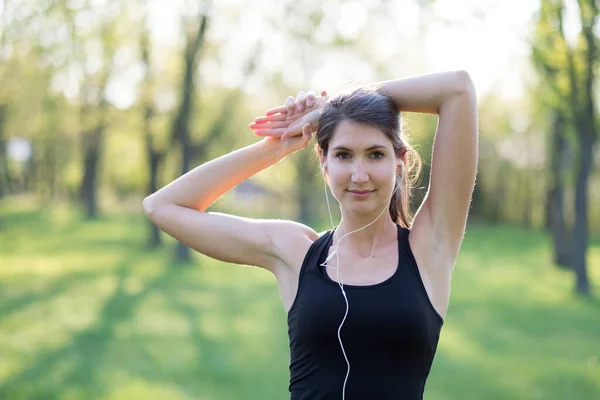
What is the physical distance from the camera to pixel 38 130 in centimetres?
3334

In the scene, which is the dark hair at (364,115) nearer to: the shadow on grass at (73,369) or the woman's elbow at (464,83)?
the woman's elbow at (464,83)

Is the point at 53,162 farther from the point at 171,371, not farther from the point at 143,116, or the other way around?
the point at 171,371

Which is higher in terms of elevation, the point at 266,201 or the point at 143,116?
the point at 143,116

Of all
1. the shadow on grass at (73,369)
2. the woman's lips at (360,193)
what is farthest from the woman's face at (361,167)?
the shadow on grass at (73,369)

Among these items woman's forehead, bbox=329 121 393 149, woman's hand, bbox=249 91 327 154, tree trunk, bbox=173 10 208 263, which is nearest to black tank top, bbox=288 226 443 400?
woman's forehead, bbox=329 121 393 149

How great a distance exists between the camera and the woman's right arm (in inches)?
95.3

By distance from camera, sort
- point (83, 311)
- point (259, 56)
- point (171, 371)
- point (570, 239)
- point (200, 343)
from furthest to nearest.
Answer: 1. point (259, 56)
2. point (570, 239)
3. point (83, 311)
4. point (200, 343)
5. point (171, 371)

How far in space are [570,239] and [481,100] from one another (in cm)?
1667

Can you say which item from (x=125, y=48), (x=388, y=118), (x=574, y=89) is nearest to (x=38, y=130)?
(x=125, y=48)

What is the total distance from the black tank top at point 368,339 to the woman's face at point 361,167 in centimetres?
24

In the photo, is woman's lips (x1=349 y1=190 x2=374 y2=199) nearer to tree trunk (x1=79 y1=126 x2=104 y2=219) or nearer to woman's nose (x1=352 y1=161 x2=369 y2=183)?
woman's nose (x1=352 y1=161 x2=369 y2=183)

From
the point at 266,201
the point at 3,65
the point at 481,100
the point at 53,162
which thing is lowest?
the point at 266,201

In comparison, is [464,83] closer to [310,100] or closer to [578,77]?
[310,100]

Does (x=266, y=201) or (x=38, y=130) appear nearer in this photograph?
(x=38, y=130)
